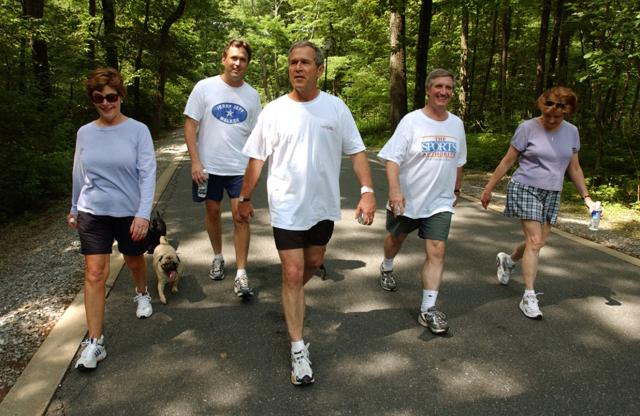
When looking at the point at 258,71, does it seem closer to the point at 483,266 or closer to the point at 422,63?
the point at 422,63

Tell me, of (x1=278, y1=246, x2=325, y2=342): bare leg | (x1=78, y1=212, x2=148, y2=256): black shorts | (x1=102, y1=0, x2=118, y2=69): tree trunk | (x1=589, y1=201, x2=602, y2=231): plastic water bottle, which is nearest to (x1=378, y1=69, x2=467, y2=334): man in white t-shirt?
(x1=278, y1=246, x2=325, y2=342): bare leg

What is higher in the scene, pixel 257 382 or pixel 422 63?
pixel 422 63

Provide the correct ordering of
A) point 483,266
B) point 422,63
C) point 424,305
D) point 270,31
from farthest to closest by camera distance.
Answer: point 270,31 < point 422,63 < point 483,266 < point 424,305

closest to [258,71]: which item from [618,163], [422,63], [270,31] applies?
[270,31]

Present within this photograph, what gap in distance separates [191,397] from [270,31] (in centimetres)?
3710

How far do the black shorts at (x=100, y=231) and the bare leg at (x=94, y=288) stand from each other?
59 millimetres

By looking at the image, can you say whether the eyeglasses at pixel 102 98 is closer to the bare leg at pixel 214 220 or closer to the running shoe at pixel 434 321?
the bare leg at pixel 214 220

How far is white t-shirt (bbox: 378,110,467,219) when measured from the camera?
3625 mm

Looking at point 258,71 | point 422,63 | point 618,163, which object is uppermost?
point 258,71

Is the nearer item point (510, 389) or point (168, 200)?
point (510, 389)

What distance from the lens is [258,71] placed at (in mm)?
46625

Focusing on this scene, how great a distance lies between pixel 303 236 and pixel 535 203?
7.06 ft

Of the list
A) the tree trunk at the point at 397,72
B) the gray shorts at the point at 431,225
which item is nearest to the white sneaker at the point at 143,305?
the gray shorts at the point at 431,225

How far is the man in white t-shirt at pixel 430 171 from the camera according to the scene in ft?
11.8
